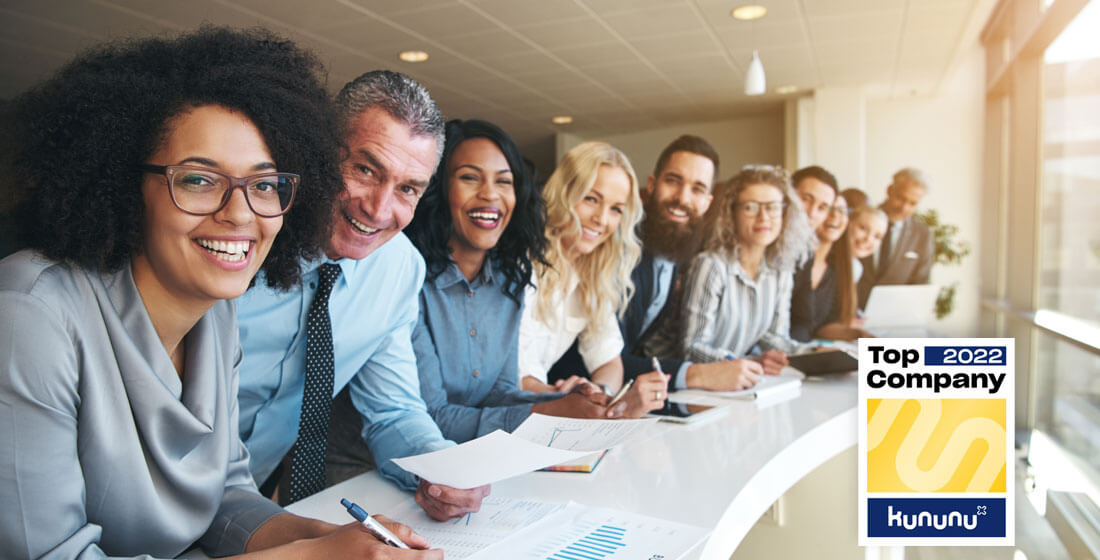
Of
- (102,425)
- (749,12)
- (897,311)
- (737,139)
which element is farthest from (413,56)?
(102,425)

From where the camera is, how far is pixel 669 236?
3.34m

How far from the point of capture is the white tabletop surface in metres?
1.29

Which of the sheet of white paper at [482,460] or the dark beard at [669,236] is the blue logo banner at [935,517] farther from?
the dark beard at [669,236]

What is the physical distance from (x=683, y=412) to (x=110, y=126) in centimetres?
151

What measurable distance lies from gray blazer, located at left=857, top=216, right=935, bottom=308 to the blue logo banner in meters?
3.42

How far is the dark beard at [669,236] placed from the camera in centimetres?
324

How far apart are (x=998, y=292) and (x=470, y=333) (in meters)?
7.04

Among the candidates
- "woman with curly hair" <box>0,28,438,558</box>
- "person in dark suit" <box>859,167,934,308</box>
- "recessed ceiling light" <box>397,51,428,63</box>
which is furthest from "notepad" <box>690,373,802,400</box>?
"recessed ceiling light" <box>397,51,428,63</box>

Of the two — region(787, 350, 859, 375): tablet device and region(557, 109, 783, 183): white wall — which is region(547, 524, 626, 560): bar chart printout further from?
region(557, 109, 783, 183): white wall

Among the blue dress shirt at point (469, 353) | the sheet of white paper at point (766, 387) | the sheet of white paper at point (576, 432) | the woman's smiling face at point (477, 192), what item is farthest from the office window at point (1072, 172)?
the sheet of white paper at point (576, 432)

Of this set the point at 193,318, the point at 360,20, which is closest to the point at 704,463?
the point at 193,318

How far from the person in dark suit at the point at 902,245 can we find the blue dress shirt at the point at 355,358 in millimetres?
4342

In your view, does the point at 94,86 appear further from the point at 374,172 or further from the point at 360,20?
the point at 360,20

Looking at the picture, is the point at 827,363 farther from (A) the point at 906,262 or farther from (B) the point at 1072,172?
(A) the point at 906,262
